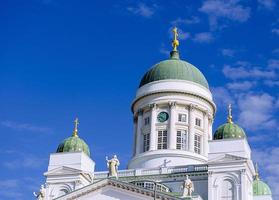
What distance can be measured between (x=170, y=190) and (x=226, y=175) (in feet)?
19.4

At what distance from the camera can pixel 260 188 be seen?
79.8 m

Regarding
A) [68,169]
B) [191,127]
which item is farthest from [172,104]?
[68,169]

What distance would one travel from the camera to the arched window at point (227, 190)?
2474 inches

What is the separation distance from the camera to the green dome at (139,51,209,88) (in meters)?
76.5

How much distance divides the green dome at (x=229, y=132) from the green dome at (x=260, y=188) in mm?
14513

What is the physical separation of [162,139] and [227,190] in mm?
12374

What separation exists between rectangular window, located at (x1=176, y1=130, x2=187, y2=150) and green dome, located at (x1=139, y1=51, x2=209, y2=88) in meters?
6.50

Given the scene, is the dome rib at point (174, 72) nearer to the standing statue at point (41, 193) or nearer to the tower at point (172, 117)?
the tower at point (172, 117)

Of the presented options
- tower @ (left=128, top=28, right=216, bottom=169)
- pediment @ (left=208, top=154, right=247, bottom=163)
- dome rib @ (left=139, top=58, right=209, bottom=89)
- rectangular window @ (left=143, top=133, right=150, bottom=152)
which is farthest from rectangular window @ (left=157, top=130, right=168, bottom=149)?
pediment @ (left=208, top=154, right=247, bottom=163)

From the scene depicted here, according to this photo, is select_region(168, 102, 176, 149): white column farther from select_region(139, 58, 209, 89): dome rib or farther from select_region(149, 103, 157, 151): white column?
select_region(139, 58, 209, 89): dome rib

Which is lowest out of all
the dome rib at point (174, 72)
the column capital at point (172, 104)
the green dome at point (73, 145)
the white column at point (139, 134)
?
the green dome at point (73, 145)

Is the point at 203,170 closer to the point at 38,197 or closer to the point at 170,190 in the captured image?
the point at 170,190

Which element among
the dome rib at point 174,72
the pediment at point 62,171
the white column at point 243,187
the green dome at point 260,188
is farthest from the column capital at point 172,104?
the green dome at point 260,188

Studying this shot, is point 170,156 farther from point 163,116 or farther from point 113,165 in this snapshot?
point 113,165
